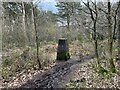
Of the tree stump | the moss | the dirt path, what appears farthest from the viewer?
the moss

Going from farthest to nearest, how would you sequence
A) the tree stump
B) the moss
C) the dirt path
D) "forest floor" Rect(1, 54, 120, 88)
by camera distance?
1. the moss
2. the tree stump
3. the dirt path
4. "forest floor" Rect(1, 54, 120, 88)

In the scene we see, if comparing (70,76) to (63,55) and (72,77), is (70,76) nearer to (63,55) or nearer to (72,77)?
(72,77)

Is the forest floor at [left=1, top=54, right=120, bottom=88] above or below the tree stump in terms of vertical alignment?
below

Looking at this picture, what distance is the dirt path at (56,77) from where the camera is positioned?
7.83 ft

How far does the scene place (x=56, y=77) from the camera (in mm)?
2520

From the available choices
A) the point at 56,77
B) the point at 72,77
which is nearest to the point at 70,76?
the point at 72,77

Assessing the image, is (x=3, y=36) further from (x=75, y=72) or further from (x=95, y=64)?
(x=95, y=64)

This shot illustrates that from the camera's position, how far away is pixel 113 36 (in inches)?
91.7

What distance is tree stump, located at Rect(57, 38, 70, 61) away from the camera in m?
2.53

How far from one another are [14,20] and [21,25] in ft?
0.36

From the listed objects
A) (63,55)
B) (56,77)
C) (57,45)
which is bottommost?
(56,77)

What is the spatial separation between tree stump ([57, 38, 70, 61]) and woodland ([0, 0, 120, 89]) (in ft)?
0.10

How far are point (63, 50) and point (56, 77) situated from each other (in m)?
0.29

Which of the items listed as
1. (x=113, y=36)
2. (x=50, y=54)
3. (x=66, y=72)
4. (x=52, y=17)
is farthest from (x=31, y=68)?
(x=113, y=36)
